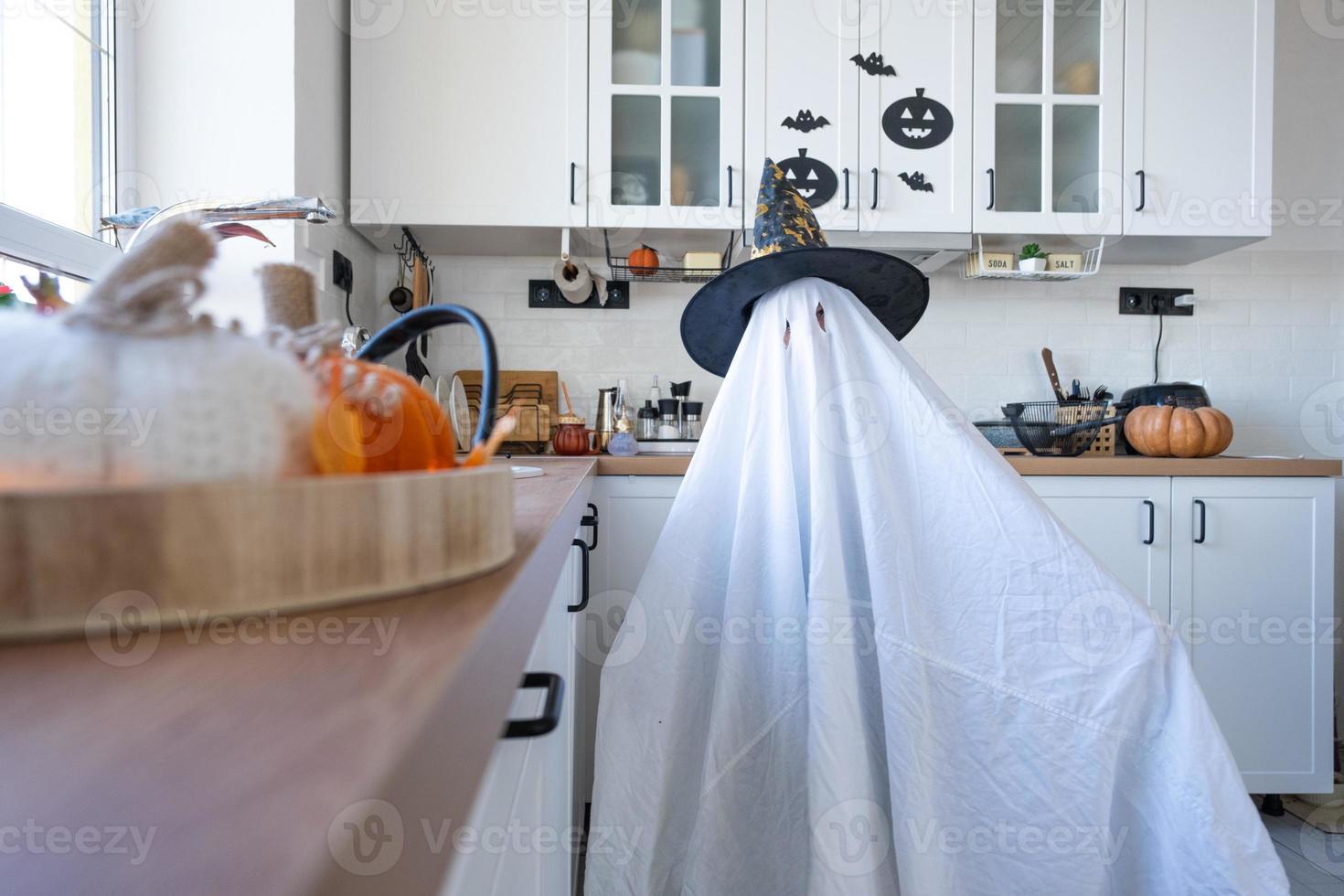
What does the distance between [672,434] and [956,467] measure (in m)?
1.42

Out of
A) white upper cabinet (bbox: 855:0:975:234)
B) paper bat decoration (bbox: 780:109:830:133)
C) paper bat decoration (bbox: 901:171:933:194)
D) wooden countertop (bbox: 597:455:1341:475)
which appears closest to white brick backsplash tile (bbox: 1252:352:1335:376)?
wooden countertop (bbox: 597:455:1341:475)

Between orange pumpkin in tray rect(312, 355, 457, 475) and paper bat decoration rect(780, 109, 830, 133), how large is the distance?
6.66 ft

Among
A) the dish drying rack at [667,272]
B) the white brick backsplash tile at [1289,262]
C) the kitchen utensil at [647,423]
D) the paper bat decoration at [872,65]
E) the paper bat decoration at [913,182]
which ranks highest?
the paper bat decoration at [872,65]

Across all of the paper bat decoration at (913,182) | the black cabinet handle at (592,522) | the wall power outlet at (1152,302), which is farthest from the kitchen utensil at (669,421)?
the wall power outlet at (1152,302)

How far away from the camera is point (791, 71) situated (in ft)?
7.12

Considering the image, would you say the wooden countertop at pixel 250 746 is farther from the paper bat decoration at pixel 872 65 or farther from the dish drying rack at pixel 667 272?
the paper bat decoration at pixel 872 65

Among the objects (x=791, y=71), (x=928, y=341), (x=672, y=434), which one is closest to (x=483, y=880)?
(x=672, y=434)

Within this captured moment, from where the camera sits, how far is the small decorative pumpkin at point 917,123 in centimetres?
218

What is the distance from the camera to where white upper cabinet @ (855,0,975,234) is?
2178mm

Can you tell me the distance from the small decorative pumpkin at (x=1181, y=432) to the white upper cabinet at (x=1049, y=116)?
0.58 metres

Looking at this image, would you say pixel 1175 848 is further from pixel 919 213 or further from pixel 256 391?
pixel 919 213

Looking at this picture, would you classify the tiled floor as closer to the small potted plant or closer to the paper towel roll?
the small potted plant

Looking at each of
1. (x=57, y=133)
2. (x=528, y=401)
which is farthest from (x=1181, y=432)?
(x=57, y=133)

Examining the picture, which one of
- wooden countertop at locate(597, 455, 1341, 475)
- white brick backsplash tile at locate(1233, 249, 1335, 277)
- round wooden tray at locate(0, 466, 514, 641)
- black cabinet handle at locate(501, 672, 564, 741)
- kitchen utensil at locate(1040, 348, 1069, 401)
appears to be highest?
white brick backsplash tile at locate(1233, 249, 1335, 277)
